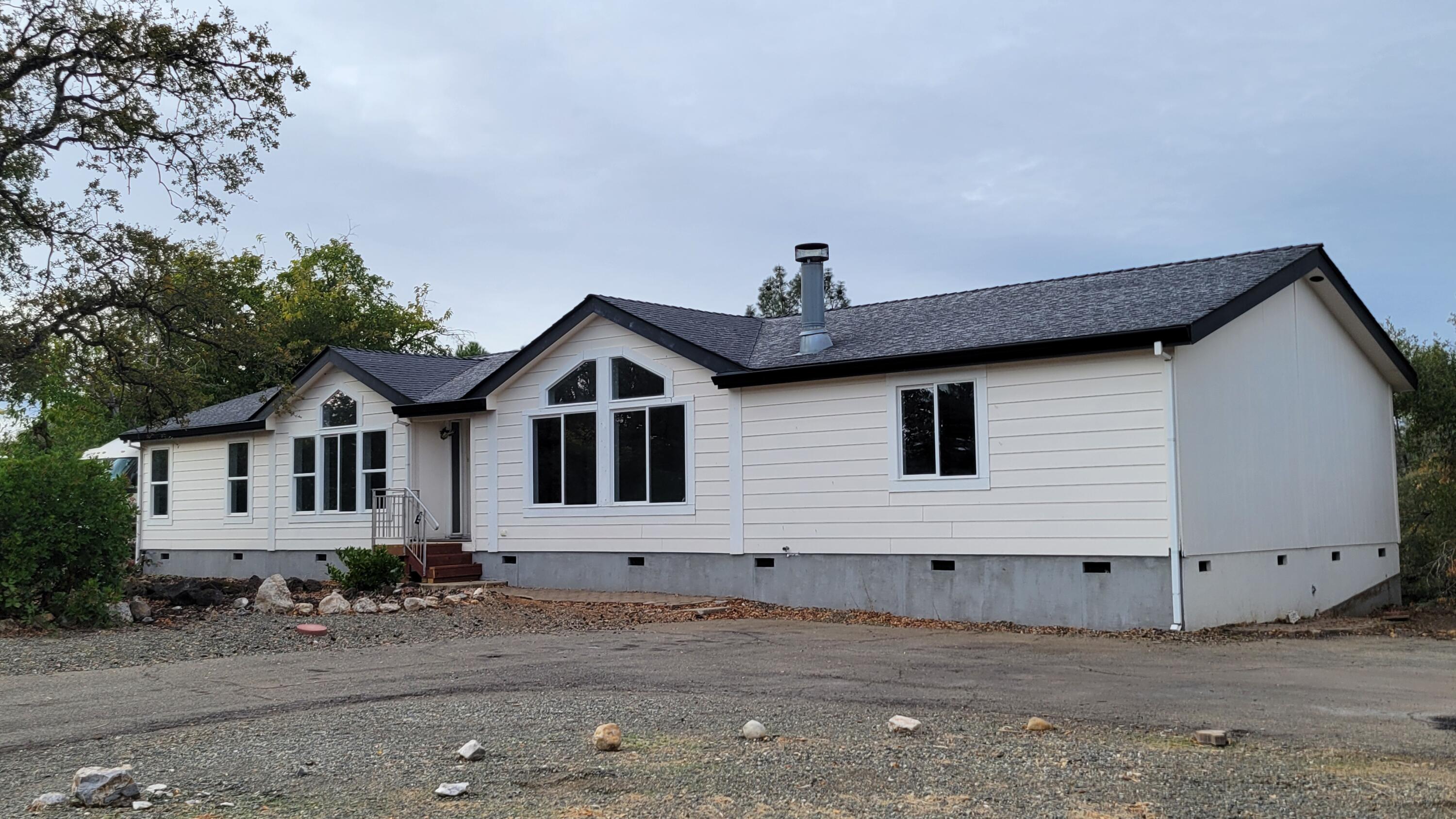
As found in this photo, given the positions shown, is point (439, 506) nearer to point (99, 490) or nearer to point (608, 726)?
point (99, 490)

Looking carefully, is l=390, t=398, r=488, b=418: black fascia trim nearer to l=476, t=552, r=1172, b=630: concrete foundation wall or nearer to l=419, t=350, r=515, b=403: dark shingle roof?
l=419, t=350, r=515, b=403: dark shingle roof

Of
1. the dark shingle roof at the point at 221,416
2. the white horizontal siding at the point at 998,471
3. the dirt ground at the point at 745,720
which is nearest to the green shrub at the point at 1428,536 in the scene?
the dirt ground at the point at 745,720

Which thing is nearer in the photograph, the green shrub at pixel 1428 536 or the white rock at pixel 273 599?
the white rock at pixel 273 599

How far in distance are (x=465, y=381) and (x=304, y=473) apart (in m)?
3.91

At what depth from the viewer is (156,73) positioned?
1627 cm

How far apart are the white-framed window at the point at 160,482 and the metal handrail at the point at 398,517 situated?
6745 mm

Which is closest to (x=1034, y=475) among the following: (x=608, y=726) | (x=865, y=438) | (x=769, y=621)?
(x=865, y=438)

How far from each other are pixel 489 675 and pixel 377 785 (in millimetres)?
3990

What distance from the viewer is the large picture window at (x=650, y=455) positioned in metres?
16.8

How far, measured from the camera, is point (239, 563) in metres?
22.9

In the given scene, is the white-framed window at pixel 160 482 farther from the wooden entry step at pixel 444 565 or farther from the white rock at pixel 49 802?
the white rock at pixel 49 802

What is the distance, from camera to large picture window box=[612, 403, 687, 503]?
16844 mm

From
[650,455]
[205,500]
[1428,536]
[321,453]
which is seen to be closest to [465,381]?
[321,453]

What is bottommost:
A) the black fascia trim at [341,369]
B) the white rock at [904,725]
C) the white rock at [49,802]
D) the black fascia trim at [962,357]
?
the white rock at [904,725]
